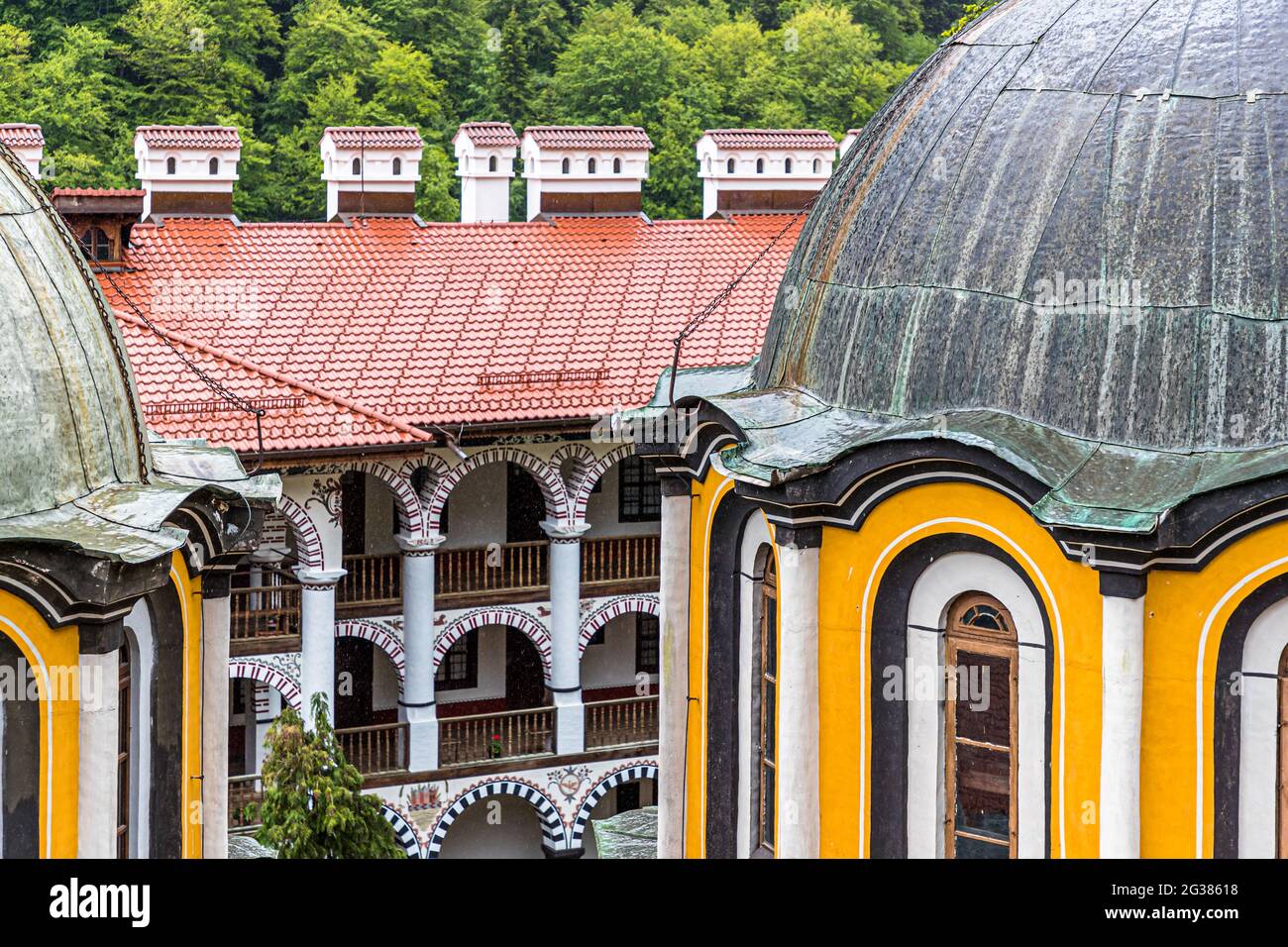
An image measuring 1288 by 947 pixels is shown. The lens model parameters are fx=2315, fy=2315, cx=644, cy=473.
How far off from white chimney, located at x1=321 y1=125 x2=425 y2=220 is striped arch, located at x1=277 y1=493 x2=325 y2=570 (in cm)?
811

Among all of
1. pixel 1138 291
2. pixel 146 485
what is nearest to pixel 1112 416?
pixel 1138 291

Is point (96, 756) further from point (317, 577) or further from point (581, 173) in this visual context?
point (581, 173)

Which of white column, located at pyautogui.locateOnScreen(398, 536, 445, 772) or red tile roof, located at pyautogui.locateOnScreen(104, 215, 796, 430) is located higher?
red tile roof, located at pyautogui.locateOnScreen(104, 215, 796, 430)

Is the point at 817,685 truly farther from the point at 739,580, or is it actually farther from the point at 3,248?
the point at 3,248

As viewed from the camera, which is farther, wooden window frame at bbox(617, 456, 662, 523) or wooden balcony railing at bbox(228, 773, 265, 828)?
wooden window frame at bbox(617, 456, 662, 523)

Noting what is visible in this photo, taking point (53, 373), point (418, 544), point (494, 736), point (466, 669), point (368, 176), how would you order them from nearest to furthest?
point (53, 373) → point (418, 544) → point (494, 736) → point (466, 669) → point (368, 176)

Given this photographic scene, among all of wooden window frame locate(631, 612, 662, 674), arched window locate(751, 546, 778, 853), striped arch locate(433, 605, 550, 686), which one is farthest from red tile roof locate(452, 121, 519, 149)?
arched window locate(751, 546, 778, 853)

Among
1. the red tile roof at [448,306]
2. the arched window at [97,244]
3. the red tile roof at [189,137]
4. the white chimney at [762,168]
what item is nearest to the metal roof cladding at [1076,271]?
the red tile roof at [448,306]

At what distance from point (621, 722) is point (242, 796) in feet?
25.3

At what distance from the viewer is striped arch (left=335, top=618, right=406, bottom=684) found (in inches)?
1529

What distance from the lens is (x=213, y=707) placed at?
17.1m

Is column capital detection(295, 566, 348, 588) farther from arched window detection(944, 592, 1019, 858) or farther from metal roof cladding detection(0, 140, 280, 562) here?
arched window detection(944, 592, 1019, 858)

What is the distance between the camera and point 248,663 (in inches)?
1460

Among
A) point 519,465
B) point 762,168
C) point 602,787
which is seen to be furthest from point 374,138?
point 602,787
